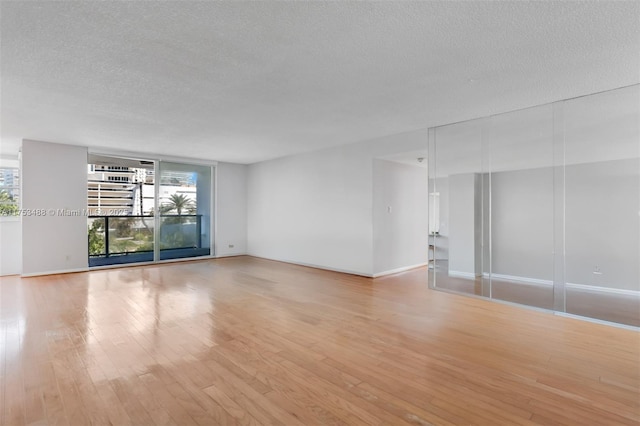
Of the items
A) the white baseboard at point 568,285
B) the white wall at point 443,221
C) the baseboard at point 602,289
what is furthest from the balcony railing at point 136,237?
the baseboard at point 602,289

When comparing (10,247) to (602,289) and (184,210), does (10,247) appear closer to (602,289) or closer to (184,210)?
(184,210)

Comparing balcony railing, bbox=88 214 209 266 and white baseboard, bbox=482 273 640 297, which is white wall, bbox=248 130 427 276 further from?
white baseboard, bbox=482 273 640 297

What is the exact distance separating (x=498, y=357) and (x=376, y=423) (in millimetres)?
1452

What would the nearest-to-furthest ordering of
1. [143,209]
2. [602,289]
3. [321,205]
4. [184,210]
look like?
[602,289]
[321,205]
[143,209]
[184,210]

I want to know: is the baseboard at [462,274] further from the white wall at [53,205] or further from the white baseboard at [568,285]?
the white wall at [53,205]

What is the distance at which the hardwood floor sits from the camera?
75.1 inches

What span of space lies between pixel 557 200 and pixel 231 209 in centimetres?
709

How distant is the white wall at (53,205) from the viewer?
568 centimetres

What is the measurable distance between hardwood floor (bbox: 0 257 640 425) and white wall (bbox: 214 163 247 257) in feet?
12.6

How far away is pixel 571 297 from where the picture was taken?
12.6 ft

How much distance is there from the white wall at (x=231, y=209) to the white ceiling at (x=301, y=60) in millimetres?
3684

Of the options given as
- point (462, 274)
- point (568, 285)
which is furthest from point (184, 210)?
point (568, 285)

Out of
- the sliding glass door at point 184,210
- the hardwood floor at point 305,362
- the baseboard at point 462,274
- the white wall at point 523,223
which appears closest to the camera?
the hardwood floor at point 305,362

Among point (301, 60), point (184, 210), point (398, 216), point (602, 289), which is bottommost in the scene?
point (602, 289)
